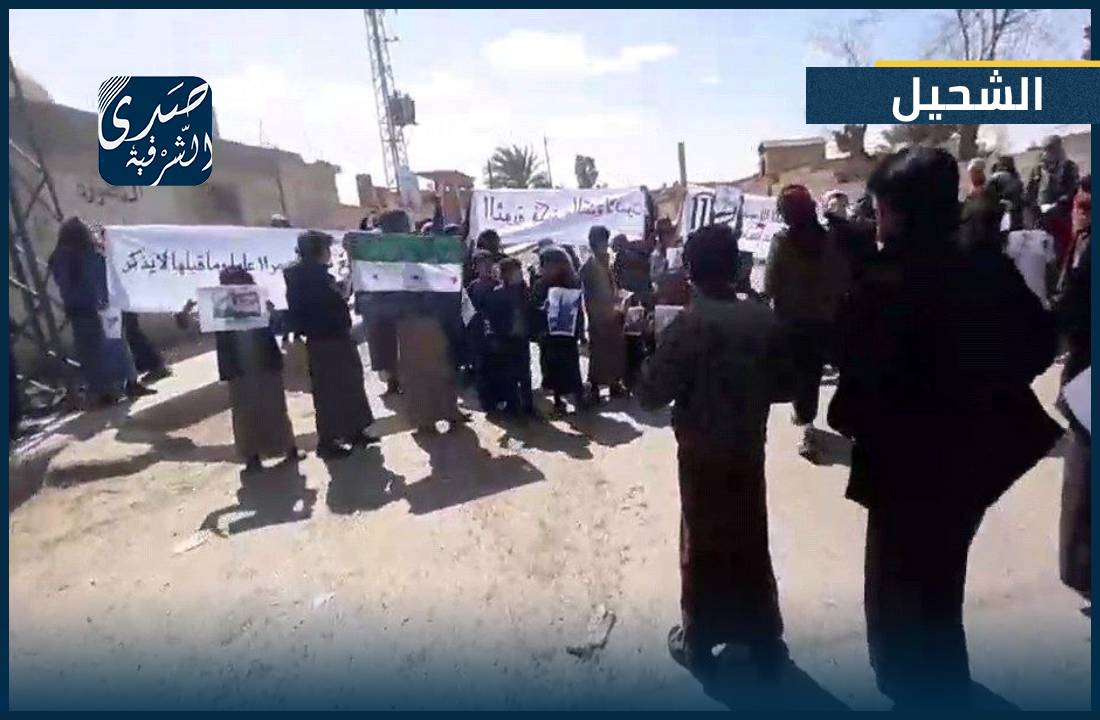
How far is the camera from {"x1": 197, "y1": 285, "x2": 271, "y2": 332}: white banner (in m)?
4.52

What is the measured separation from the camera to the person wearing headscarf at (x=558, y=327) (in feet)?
17.7

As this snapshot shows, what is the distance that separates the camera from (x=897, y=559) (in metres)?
2.26

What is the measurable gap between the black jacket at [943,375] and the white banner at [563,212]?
5562 mm

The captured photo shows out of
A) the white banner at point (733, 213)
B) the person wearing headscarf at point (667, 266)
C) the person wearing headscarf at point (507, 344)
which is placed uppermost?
the white banner at point (733, 213)

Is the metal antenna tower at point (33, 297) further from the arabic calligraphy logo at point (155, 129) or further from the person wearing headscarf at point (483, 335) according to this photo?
the person wearing headscarf at point (483, 335)

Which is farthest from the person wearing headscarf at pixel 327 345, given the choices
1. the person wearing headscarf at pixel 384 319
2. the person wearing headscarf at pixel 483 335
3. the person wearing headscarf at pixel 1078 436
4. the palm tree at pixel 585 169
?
the palm tree at pixel 585 169

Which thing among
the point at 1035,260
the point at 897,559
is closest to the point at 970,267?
the point at 897,559

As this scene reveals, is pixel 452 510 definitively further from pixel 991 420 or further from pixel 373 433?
pixel 991 420

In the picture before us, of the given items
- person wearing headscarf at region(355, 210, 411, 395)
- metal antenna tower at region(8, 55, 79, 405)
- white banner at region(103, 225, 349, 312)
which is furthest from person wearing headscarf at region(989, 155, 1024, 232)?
metal antenna tower at region(8, 55, 79, 405)

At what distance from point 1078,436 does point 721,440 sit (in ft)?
4.45

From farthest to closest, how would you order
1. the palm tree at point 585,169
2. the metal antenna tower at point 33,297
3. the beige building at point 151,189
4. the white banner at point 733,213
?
the palm tree at point 585,169, the beige building at point 151,189, the white banner at point 733,213, the metal antenna tower at point 33,297

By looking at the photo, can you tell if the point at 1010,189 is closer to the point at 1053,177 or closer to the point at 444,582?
the point at 1053,177

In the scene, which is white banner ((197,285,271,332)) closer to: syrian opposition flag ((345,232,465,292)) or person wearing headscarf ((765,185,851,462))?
syrian opposition flag ((345,232,465,292))

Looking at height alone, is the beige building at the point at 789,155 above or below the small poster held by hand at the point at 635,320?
above
